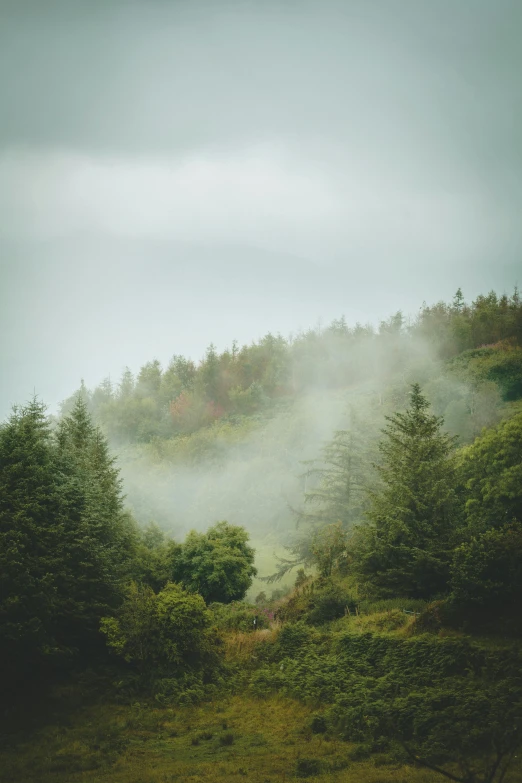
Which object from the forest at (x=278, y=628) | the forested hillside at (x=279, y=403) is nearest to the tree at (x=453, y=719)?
the forest at (x=278, y=628)

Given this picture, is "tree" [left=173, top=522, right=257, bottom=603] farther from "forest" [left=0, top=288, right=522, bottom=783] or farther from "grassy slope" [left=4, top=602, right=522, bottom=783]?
"grassy slope" [left=4, top=602, right=522, bottom=783]

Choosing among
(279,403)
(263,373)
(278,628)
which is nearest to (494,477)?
(278,628)

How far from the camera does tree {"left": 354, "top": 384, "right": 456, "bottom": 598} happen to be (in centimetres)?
2528

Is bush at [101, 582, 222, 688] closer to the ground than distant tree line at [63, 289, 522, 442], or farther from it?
closer to the ground

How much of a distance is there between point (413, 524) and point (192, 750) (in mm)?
15282

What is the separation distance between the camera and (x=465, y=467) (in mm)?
31203

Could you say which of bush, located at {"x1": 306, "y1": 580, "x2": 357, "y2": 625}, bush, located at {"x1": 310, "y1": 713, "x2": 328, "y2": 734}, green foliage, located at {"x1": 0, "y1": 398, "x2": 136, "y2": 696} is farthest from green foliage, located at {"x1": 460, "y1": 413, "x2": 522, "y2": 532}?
green foliage, located at {"x1": 0, "y1": 398, "x2": 136, "y2": 696}

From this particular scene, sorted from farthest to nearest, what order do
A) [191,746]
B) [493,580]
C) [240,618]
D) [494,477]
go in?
[240,618] → [494,477] → [493,580] → [191,746]

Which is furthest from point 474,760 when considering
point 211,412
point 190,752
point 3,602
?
point 211,412

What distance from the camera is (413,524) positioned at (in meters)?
26.5

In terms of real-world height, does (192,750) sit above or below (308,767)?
below

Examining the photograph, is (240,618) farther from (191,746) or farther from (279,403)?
(279,403)

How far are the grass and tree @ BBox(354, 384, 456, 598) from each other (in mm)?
8908

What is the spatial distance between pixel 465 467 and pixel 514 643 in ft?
49.6
